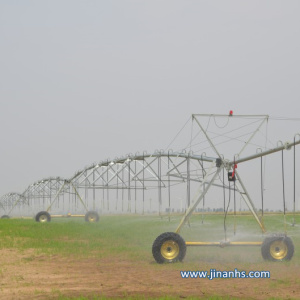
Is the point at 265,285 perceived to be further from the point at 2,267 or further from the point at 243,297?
the point at 2,267

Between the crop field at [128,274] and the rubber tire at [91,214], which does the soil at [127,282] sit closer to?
the crop field at [128,274]

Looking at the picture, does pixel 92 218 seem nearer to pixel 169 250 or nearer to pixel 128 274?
pixel 169 250

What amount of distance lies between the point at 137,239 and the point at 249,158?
10232 mm

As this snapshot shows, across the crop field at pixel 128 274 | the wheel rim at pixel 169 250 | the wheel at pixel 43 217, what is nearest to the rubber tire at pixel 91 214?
the wheel at pixel 43 217

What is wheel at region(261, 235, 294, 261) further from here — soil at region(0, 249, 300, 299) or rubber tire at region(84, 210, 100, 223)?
rubber tire at region(84, 210, 100, 223)

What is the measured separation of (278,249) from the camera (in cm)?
1591

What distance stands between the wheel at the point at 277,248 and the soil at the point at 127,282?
1.72 feet

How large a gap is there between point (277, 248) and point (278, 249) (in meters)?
0.04

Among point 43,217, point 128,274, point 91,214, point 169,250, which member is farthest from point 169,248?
point 43,217

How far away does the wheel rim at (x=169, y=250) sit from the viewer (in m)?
15.9

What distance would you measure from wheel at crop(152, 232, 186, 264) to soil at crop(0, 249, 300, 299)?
13.6 inches

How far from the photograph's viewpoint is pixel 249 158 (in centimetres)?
1745

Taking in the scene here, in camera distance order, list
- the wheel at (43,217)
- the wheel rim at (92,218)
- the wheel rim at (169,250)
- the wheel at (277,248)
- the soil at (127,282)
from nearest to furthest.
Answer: the soil at (127,282) < the wheel at (277,248) < the wheel rim at (169,250) < the wheel rim at (92,218) < the wheel at (43,217)

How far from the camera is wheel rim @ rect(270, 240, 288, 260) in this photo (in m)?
15.9
